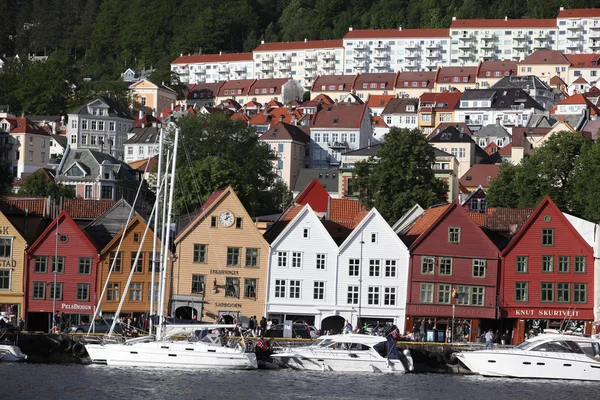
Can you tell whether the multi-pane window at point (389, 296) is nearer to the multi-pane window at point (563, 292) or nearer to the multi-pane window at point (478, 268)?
the multi-pane window at point (478, 268)

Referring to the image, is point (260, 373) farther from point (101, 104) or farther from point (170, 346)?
point (101, 104)

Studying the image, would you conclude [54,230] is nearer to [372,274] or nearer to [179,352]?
[372,274]

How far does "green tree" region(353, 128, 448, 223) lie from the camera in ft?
333

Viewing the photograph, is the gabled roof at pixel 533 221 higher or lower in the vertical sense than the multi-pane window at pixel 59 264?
higher

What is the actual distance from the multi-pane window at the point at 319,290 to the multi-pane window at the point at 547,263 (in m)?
13.0

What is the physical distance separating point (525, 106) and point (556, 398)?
462 feet

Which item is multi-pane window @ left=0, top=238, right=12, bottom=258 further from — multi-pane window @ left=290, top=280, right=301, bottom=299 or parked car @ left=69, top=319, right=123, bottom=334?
multi-pane window @ left=290, top=280, right=301, bottom=299

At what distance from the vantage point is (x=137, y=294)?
82.2 metres

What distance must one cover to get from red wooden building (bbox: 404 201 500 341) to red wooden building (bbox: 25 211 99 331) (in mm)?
18999

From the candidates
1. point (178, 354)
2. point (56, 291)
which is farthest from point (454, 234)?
point (56, 291)

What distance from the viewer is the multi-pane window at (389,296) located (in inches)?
3214

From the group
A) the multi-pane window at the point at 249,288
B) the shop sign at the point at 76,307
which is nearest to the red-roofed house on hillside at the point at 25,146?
the shop sign at the point at 76,307

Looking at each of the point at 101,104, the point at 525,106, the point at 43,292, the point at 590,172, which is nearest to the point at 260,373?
the point at 43,292

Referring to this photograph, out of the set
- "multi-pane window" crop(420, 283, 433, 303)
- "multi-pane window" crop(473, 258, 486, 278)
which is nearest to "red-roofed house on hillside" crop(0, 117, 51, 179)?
"multi-pane window" crop(420, 283, 433, 303)
